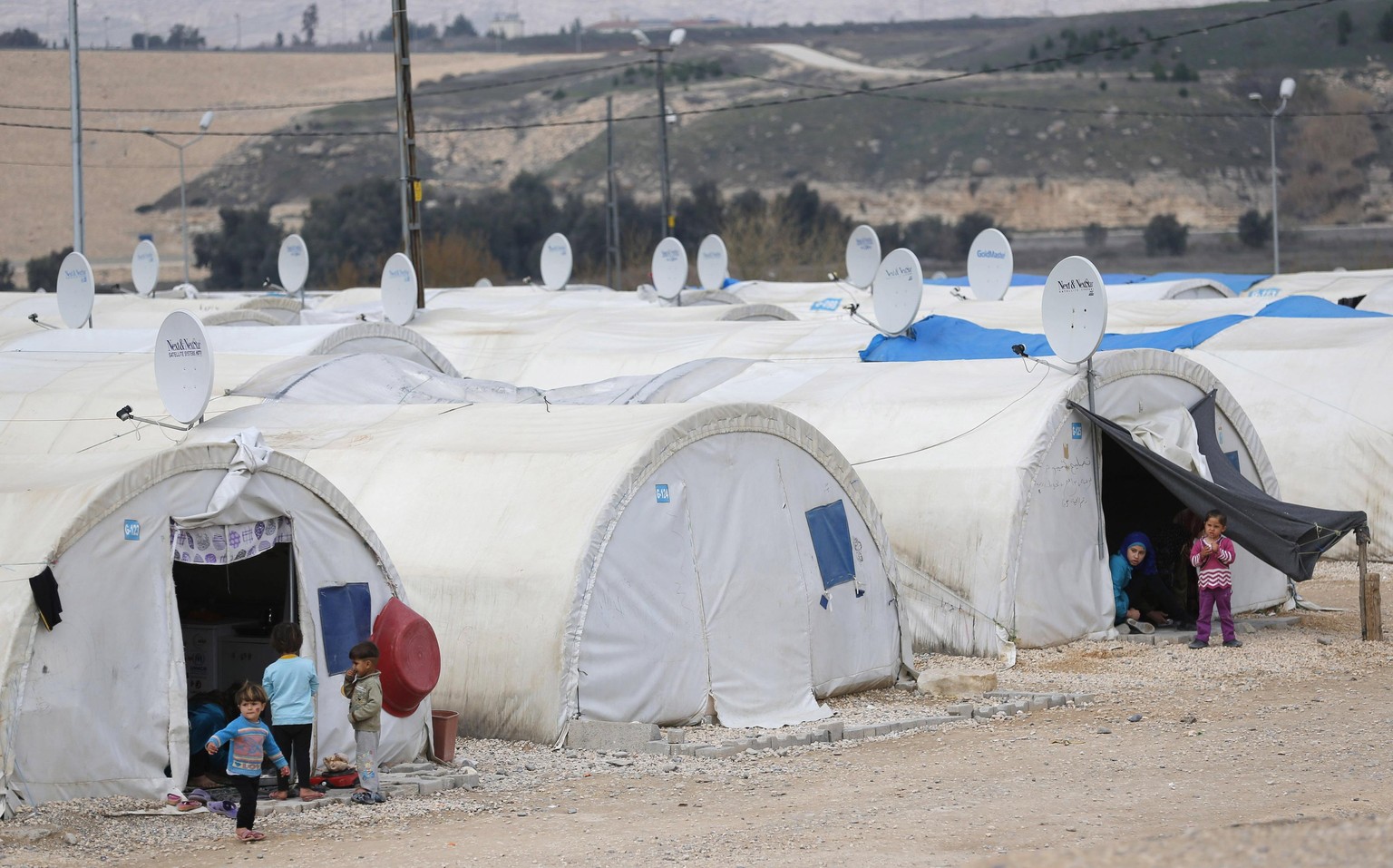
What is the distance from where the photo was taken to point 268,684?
1015 centimetres

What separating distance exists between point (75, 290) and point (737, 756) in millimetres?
18909

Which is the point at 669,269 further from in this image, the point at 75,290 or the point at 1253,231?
the point at 1253,231

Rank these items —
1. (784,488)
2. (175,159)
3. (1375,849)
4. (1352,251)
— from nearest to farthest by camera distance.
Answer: (1375,849)
(784,488)
(1352,251)
(175,159)

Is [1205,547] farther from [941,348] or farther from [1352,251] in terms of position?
[1352,251]

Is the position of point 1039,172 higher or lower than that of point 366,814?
higher

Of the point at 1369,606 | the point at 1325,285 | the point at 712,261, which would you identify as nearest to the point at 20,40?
the point at 712,261

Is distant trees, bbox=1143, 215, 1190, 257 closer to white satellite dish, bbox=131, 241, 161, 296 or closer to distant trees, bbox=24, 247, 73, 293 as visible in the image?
distant trees, bbox=24, 247, 73, 293

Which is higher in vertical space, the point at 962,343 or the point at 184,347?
the point at 184,347

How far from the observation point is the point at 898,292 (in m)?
21.8

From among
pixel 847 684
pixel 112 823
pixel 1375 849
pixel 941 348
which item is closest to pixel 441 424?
pixel 847 684

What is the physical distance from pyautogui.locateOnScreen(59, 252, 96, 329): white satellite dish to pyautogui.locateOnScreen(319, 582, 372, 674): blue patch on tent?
17.8m

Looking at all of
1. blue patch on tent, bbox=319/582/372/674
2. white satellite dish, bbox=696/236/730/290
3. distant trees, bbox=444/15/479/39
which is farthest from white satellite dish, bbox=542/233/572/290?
distant trees, bbox=444/15/479/39

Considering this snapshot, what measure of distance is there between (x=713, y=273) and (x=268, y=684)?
29.6 metres

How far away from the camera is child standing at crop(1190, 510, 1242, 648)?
15.5m
